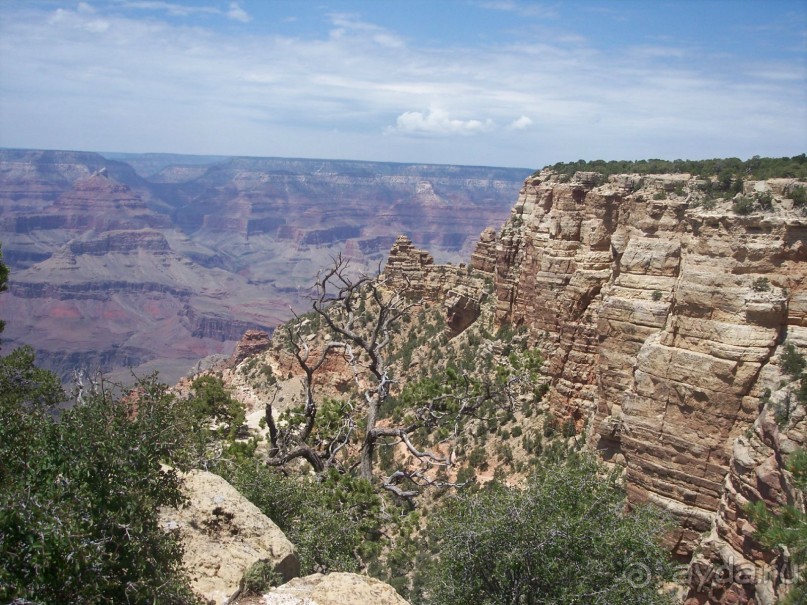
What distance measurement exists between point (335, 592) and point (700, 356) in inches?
479

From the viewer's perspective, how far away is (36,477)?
837cm

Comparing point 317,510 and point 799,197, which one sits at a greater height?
point 799,197

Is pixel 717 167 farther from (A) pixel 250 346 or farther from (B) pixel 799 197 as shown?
(A) pixel 250 346

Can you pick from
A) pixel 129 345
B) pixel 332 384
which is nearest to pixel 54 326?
pixel 129 345

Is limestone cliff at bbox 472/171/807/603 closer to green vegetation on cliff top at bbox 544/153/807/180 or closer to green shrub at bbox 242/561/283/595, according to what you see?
green vegetation on cliff top at bbox 544/153/807/180

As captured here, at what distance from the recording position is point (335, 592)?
9758mm

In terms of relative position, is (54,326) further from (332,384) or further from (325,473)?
(325,473)

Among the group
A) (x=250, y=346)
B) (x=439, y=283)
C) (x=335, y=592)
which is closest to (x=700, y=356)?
(x=335, y=592)

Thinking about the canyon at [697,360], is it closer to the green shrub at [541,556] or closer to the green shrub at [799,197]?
the green shrub at [799,197]

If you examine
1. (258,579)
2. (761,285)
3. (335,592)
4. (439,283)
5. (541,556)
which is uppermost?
(761,285)

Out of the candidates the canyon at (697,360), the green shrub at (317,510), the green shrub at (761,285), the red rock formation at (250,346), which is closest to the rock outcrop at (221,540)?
the green shrub at (317,510)

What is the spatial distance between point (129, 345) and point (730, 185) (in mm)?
187669

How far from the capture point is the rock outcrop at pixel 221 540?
1033 centimetres

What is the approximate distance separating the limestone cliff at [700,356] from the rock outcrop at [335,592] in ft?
28.0
